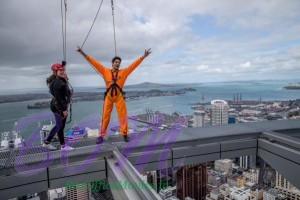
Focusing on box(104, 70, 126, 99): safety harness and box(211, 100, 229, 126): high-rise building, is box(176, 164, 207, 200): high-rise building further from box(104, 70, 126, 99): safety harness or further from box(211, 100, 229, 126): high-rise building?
box(211, 100, 229, 126): high-rise building

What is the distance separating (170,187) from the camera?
12.8 ft

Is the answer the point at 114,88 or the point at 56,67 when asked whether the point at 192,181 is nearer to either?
the point at 114,88

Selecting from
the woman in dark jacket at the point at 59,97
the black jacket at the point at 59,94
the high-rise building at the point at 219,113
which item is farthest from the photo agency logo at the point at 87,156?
the high-rise building at the point at 219,113

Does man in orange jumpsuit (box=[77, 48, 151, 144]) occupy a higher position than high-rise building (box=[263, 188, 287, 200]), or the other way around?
man in orange jumpsuit (box=[77, 48, 151, 144])

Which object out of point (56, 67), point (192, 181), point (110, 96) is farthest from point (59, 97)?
point (192, 181)

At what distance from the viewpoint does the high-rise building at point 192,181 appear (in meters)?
4.03

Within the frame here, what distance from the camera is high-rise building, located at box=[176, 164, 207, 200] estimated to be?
4.03 meters

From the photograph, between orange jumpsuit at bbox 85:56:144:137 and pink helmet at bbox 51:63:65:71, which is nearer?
pink helmet at bbox 51:63:65:71

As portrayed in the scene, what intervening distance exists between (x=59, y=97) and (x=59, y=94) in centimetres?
4

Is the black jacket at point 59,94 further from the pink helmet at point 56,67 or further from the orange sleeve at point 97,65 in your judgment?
the orange sleeve at point 97,65

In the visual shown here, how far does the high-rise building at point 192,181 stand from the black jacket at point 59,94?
2.61 meters

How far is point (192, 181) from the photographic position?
4141mm

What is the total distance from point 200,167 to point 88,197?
8.11 ft

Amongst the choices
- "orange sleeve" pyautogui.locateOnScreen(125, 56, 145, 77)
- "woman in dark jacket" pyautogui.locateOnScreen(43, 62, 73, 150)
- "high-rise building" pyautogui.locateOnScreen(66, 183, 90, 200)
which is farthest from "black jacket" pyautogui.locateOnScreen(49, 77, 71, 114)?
"high-rise building" pyautogui.locateOnScreen(66, 183, 90, 200)
